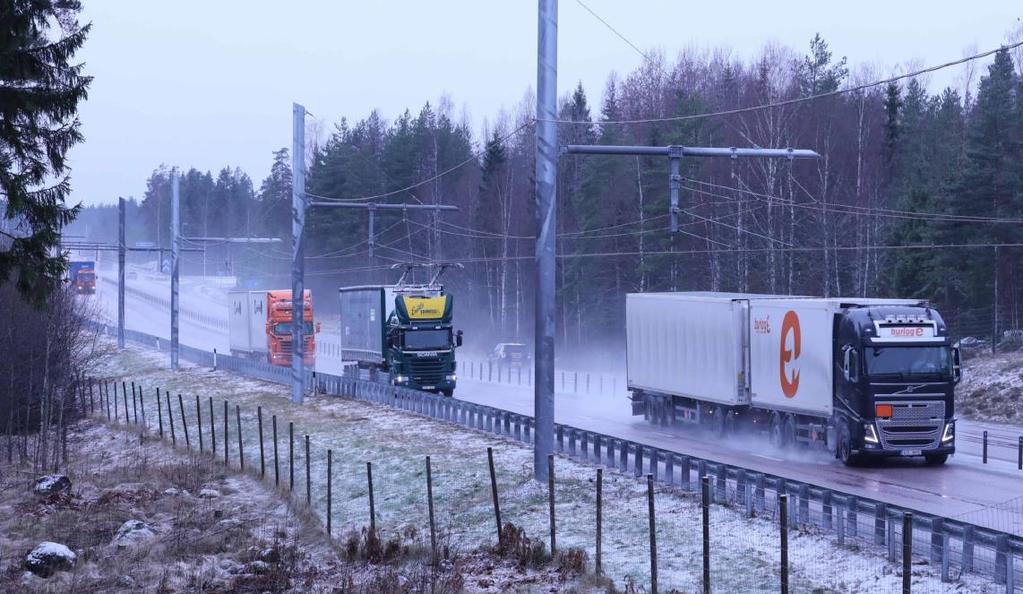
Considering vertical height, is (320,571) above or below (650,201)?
below

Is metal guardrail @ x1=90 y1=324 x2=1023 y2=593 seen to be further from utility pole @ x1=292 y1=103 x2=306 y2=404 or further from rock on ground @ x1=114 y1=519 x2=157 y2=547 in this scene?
utility pole @ x1=292 y1=103 x2=306 y2=404

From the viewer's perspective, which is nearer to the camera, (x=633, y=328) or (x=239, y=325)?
(x=633, y=328)

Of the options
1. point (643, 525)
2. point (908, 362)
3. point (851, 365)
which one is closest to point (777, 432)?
point (851, 365)

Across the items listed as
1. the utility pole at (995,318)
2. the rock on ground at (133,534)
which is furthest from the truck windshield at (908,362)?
the utility pole at (995,318)

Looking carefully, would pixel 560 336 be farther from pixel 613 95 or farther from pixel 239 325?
pixel 613 95

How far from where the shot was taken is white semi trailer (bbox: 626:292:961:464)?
968 inches

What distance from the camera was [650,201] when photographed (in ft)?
226

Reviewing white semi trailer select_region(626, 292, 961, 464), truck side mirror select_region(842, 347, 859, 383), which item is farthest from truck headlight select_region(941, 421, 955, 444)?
truck side mirror select_region(842, 347, 859, 383)

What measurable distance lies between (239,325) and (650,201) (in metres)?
24.7

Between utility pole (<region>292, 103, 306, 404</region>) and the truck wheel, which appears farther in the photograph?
utility pole (<region>292, 103, 306, 404</region>)

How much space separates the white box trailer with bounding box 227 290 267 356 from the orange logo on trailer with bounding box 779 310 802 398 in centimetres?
3802

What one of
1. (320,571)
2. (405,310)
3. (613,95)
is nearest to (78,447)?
(405,310)

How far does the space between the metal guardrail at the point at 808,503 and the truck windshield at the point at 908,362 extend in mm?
4797

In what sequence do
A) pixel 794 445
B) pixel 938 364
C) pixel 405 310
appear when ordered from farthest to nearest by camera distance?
pixel 405 310
pixel 794 445
pixel 938 364
